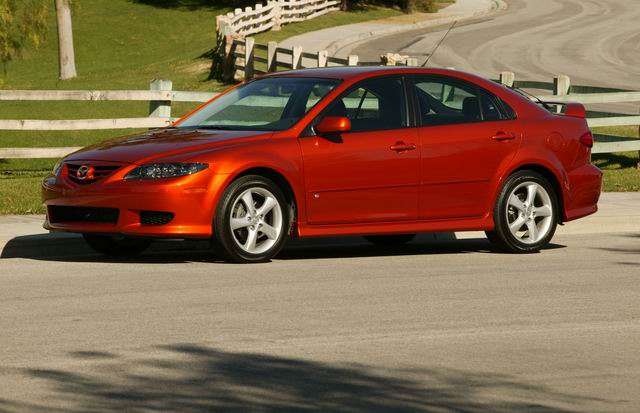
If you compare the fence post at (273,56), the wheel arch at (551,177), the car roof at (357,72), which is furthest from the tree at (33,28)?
the wheel arch at (551,177)

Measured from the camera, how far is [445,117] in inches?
489

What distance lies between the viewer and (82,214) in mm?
11555

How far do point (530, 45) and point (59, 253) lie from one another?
39.3 m

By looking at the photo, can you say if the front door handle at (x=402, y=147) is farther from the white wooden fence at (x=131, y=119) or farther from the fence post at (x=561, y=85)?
the fence post at (x=561, y=85)

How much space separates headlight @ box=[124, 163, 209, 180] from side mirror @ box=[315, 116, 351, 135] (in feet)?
3.23

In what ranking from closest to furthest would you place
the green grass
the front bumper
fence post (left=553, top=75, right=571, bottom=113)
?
the front bumper
the green grass
fence post (left=553, top=75, right=571, bottom=113)

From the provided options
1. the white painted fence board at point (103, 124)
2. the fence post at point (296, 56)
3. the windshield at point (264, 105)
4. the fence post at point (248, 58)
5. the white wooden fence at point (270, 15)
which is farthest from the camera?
the white wooden fence at point (270, 15)

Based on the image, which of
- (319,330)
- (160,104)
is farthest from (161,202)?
(160,104)

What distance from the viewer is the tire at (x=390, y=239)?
13.5 metres

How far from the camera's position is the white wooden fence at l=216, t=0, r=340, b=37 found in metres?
47.3

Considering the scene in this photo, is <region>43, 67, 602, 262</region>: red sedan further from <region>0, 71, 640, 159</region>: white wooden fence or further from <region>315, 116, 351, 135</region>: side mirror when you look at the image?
<region>0, 71, 640, 159</region>: white wooden fence

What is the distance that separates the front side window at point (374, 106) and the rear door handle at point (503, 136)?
0.82 m

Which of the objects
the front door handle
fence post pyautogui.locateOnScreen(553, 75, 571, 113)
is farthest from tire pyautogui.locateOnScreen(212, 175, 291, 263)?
fence post pyautogui.locateOnScreen(553, 75, 571, 113)

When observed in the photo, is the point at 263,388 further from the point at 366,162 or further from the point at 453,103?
the point at 453,103
